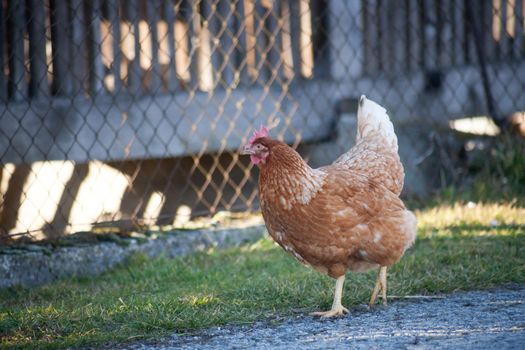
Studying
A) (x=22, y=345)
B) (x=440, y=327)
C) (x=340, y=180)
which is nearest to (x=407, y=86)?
(x=340, y=180)

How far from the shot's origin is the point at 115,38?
548 centimetres

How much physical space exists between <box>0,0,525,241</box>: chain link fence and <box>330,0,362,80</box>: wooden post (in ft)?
0.04

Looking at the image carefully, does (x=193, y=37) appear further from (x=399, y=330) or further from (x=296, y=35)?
(x=399, y=330)

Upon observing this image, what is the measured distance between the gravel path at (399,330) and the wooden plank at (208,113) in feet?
7.66

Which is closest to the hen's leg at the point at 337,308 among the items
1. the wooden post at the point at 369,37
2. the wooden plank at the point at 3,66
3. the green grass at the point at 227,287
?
the green grass at the point at 227,287

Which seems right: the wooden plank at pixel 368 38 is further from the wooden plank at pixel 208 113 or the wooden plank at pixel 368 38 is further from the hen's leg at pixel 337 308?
the hen's leg at pixel 337 308

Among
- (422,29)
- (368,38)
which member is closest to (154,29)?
(368,38)

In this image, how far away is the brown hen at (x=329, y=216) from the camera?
3537 mm

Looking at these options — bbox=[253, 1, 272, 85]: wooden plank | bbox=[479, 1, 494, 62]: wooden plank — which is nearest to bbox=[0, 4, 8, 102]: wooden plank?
bbox=[253, 1, 272, 85]: wooden plank

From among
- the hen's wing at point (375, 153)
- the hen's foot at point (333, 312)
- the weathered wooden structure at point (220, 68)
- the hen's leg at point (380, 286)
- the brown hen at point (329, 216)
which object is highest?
the weathered wooden structure at point (220, 68)

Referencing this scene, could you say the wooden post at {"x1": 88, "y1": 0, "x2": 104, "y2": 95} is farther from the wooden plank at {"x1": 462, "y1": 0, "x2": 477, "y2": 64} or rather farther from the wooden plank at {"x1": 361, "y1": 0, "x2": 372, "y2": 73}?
the wooden plank at {"x1": 462, "y1": 0, "x2": 477, "y2": 64}

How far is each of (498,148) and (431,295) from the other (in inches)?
122

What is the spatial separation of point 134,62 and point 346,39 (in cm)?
179

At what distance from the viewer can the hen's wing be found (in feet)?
13.4
